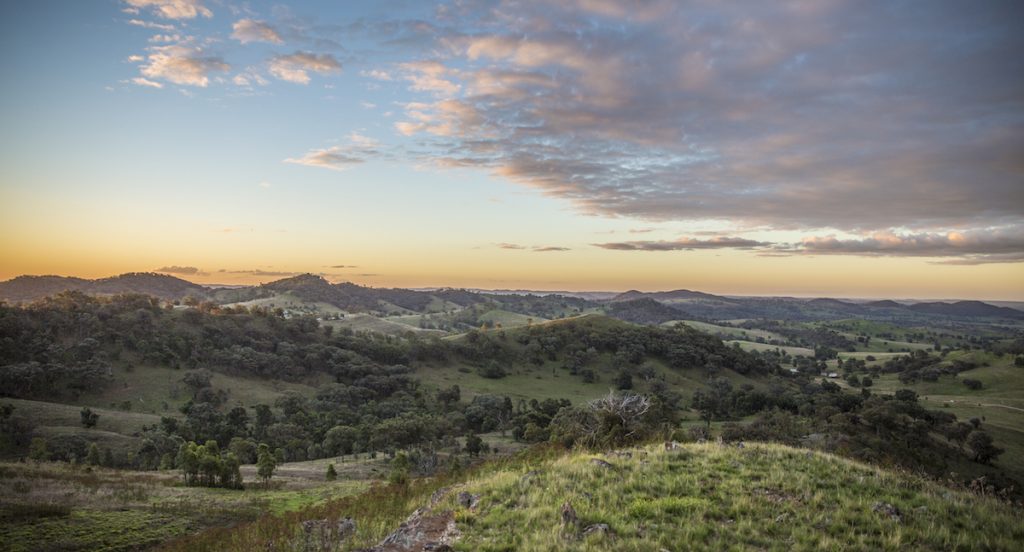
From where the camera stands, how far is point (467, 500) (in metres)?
12.5

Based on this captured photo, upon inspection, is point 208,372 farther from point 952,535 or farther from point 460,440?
point 952,535

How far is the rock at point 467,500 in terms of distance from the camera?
12180 millimetres

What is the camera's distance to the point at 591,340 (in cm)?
17862

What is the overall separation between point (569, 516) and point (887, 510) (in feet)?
23.0

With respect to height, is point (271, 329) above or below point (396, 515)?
below

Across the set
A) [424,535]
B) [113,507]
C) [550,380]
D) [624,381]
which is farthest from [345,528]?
[550,380]

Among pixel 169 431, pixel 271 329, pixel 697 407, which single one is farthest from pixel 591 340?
pixel 169 431

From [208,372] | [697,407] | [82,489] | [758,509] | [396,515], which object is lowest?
[697,407]

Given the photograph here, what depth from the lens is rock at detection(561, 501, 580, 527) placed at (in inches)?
Answer: 392

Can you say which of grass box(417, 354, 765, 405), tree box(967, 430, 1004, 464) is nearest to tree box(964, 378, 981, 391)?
grass box(417, 354, 765, 405)

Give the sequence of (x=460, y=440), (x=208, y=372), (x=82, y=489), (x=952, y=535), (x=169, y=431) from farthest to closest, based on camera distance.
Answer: (x=208, y=372), (x=460, y=440), (x=169, y=431), (x=82, y=489), (x=952, y=535)

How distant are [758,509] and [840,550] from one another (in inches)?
82.9

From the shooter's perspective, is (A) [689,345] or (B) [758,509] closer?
(B) [758,509]

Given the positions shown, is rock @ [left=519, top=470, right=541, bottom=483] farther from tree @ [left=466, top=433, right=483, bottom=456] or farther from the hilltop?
tree @ [left=466, top=433, right=483, bottom=456]
